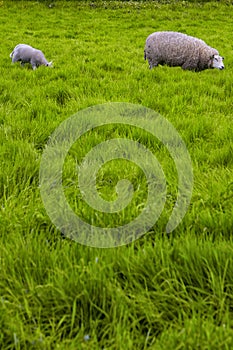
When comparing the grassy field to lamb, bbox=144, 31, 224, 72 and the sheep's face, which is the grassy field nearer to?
the sheep's face

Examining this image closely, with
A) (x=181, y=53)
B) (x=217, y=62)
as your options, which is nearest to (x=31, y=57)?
(x=181, y=53)

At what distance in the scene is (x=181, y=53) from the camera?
823cm

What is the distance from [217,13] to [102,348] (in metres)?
23.4

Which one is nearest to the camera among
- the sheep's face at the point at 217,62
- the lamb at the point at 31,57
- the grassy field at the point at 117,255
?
the grassy field at the point at 117,255

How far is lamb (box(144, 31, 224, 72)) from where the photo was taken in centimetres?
819

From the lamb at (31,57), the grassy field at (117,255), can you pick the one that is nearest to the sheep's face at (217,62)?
the grassy field at (117,255)

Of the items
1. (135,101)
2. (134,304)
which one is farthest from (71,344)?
(135,101)

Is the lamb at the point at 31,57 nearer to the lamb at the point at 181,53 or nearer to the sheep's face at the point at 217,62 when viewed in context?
the lamb at the point at 181,53

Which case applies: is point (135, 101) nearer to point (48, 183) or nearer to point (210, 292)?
point (48, 183)

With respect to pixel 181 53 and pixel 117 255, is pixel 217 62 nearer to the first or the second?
pixel 181 53

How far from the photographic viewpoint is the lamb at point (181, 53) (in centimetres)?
819

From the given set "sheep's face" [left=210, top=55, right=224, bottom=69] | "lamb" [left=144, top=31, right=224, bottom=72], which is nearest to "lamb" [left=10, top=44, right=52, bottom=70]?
"lamb" [left=144, top=31, right=224, bottom=72]

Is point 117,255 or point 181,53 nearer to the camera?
point 117,255

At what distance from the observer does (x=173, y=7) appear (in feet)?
75.7
